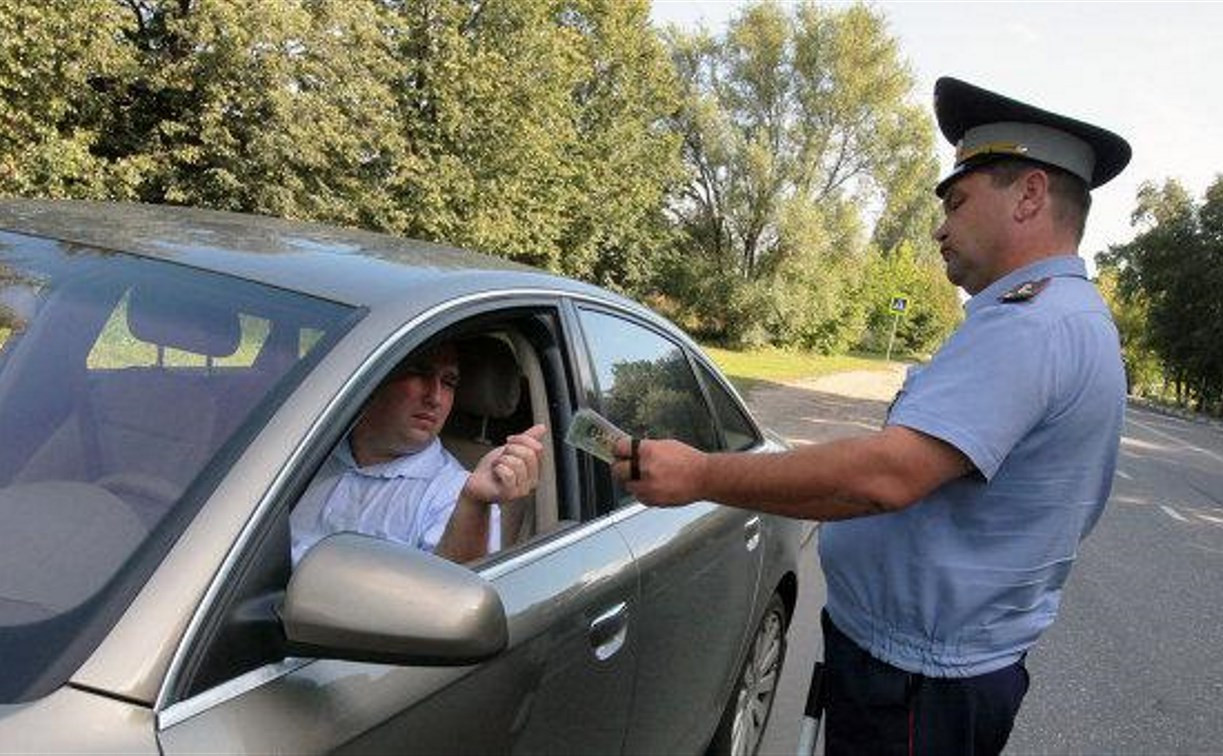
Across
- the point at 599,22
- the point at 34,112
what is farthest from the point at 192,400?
the point at 599,22

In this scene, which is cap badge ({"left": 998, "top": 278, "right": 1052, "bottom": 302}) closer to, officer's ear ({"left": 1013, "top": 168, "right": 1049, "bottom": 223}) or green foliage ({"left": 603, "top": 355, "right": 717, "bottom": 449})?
officer's ear ({"left": 1013, "top": 168, "right": 1049, "bottom": 223})

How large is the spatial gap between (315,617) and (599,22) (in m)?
41.8

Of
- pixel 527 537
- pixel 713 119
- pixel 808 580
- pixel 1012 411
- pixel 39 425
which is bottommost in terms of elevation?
pixel 808 580

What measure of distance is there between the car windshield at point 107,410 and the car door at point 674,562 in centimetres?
102

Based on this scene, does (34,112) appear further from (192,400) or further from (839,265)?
(839,265)

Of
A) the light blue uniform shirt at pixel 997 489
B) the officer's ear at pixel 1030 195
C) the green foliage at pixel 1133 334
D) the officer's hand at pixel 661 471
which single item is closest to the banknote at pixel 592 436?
the officer's hand at pixel 661 471

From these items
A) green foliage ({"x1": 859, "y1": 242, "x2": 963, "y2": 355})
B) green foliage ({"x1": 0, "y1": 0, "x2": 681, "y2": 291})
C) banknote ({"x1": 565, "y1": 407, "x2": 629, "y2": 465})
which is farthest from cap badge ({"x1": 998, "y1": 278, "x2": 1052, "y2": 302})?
green foliage ({"x1": 859, "y1": 242, "x2": 963, "y2": 355})

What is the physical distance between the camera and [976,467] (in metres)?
1.90

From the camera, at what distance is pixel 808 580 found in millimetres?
6727

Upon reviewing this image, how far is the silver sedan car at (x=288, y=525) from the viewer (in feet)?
4.61

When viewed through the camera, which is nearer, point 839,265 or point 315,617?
point 315,617

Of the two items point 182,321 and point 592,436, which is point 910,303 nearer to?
point 592,436

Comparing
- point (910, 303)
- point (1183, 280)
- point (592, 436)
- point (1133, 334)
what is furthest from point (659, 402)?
point (1133, 334)

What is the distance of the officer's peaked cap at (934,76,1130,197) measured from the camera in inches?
80.0
